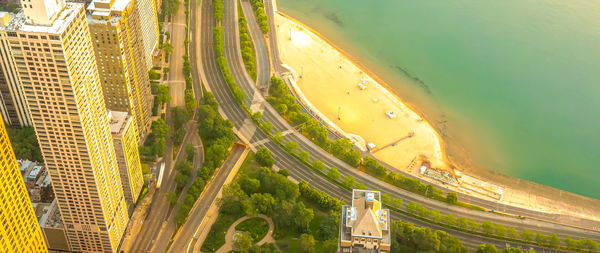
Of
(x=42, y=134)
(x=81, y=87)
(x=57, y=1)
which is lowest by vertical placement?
(x=42, y=134)

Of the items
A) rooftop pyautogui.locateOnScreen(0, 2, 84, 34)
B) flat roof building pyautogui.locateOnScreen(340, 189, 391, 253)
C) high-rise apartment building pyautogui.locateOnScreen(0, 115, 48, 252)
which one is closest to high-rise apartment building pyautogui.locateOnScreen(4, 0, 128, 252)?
rooftop pyautogui.locateOnScreen(0, 2, 84, 34)

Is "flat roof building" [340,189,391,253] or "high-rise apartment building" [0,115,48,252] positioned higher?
"high-rise apartment building" [0,115,48,252]

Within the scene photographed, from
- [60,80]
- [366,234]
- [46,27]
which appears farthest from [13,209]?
A: [366,234]

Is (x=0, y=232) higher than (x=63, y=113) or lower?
lower

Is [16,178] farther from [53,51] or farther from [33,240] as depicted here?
[53,51]

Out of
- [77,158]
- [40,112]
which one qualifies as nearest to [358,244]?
[77,158]

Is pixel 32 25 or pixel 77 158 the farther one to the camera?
pixel 77 158

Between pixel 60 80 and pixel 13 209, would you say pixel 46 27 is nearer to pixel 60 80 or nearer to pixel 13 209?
pixel 60 80

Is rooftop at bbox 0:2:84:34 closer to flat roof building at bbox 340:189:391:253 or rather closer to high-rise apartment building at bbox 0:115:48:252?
high-rise apartment building at bbox 0:115:48:252
